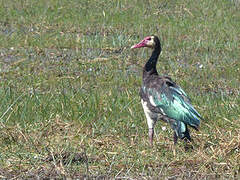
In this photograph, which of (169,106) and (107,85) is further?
(107,85)

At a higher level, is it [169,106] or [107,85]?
[169,106]

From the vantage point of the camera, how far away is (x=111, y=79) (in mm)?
10352

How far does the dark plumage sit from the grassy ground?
0.22 metres

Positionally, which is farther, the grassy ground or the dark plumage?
the dark plumage

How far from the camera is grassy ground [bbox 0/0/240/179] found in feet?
19.1

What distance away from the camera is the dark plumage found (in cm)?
632

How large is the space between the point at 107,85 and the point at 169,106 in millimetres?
3593

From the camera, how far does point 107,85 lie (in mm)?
10016

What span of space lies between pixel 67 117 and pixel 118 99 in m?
1.00

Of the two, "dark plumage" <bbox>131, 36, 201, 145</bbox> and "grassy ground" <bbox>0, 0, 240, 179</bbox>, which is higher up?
"dark plumage" <bbox>131, 36, 201, 145</bbox>

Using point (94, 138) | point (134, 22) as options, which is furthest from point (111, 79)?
point (134, 22)

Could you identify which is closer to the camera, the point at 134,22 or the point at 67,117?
the point at 67,117

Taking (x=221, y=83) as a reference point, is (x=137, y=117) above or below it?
above

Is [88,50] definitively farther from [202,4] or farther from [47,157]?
[47,157]
